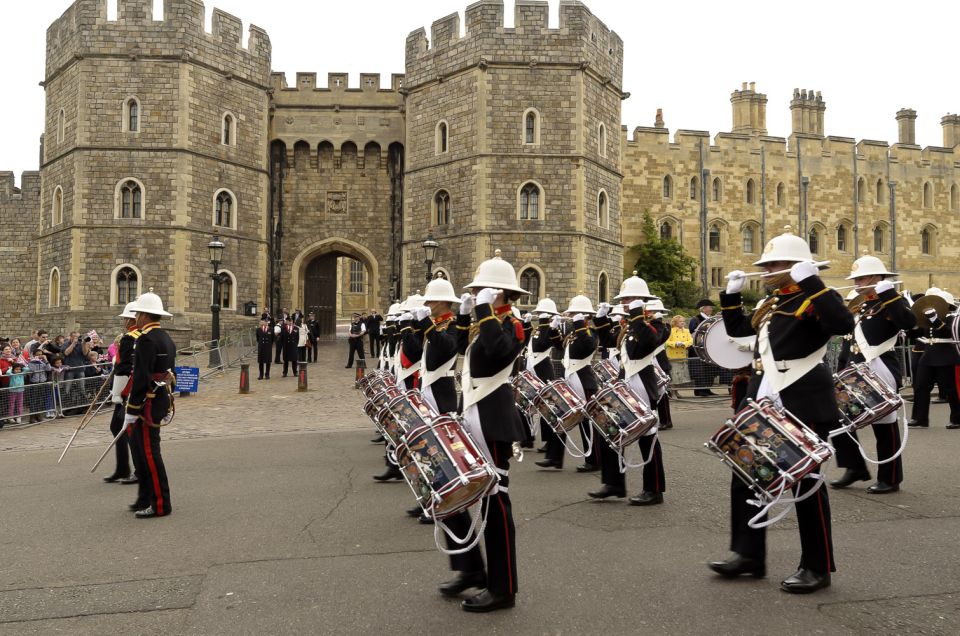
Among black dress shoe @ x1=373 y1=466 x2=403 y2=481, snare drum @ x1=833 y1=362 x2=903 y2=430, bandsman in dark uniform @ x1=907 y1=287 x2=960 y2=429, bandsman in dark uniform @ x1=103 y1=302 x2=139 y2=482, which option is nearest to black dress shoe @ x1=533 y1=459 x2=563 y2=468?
black dress shoe @ x1=373 y1=466 x2=403 y2=481

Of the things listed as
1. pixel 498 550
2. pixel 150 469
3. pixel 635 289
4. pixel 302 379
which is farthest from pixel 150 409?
pixel 302 379

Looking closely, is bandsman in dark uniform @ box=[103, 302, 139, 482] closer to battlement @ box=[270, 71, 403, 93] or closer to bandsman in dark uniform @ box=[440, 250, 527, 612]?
bandsman in dark uniform @ box=[440, 250, 527, 612]

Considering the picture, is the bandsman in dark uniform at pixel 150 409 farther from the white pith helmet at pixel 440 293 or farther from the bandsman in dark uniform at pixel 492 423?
the bandsman in dark uniform at pixel 492 423

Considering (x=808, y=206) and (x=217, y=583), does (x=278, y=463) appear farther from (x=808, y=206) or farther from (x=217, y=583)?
(x=808, y=206)

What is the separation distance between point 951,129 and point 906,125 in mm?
2740

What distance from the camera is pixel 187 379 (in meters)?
17.2

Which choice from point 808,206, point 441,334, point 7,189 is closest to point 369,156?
point 7,189

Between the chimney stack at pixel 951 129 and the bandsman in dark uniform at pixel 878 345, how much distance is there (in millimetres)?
48540

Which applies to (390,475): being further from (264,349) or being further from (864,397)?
(264,349)

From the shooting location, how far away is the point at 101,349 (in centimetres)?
1811

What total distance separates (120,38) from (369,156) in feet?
32.4

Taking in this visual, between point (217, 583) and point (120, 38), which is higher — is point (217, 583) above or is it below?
below

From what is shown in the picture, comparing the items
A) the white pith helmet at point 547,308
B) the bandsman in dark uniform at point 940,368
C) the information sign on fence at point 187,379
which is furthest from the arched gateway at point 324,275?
the bandsman in dark uniform at point 940,368

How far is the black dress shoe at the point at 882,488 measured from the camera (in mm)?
6793
